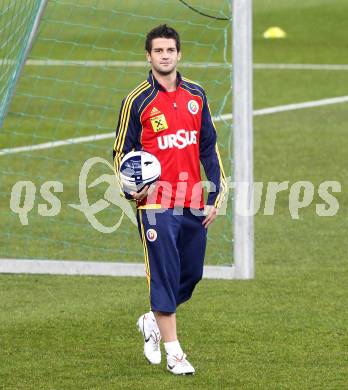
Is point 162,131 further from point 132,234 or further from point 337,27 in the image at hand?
point 337,27

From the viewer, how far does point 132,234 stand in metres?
11.7

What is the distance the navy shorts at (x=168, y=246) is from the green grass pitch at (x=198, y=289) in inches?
18.9

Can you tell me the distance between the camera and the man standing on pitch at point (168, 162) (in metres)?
7.22

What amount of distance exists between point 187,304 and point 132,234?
259 centimetres

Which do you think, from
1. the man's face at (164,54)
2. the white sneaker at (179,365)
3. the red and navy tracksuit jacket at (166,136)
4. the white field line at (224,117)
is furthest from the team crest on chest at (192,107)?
the white field line at (224,117)

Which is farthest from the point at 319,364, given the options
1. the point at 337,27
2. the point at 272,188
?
the point at 337,27

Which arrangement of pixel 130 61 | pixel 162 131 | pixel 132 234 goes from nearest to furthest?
pixel 162 131, pixel 132 234, pixel 130 61

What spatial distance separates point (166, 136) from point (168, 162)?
146mm

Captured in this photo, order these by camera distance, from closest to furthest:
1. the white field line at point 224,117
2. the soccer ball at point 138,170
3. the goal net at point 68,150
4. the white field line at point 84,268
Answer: the soccer ball at point 138,170, the white field line at point 84,268, the goal net at point 68,150, the white field line at point 224,117

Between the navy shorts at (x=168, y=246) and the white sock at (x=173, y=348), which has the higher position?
the navy shorts at (x=168, y=246)

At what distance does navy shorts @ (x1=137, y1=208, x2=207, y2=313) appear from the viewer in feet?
23.9

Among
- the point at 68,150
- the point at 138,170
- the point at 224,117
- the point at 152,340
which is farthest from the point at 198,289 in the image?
the point at 224,117

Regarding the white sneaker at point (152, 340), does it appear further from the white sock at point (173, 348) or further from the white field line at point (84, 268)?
the white field line at point (84, 268)

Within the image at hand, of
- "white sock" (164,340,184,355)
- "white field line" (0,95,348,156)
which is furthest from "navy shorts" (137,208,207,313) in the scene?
"white field line" (0,95,348,156)
